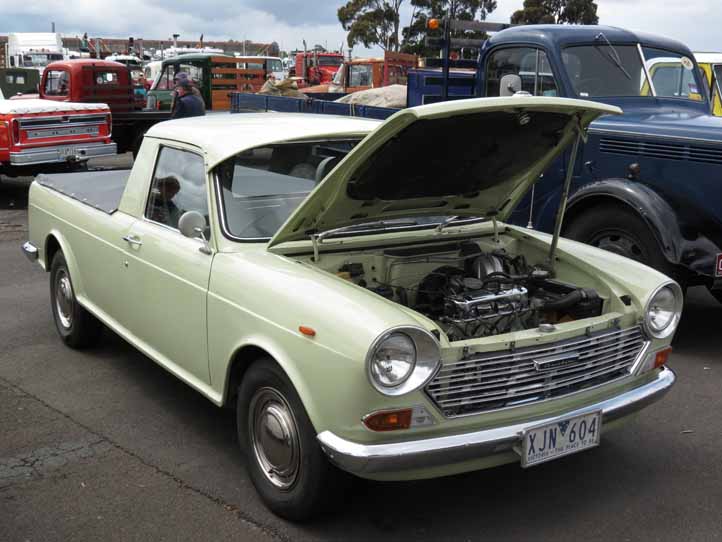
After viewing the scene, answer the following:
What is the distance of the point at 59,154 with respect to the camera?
38.8 feet

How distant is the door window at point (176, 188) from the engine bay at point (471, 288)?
0.83 meters

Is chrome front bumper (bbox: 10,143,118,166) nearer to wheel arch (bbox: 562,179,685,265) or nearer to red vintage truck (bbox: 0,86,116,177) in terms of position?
red vintage truck (bbox: 0,86,116,177)

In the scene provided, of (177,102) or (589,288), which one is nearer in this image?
(589,288)

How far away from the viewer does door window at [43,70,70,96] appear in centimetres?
1456

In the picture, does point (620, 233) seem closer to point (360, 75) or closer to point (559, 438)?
point (559, 438)

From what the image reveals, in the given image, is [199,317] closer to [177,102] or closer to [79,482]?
[79,482]

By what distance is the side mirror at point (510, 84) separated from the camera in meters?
6.59

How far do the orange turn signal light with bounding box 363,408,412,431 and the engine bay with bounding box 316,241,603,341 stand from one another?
677 mm

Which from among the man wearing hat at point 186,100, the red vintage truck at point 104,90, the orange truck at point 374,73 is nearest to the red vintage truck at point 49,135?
the man wearing hat at point 186,100

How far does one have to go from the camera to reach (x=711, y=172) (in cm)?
567

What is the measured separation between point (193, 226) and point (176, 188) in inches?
24.8

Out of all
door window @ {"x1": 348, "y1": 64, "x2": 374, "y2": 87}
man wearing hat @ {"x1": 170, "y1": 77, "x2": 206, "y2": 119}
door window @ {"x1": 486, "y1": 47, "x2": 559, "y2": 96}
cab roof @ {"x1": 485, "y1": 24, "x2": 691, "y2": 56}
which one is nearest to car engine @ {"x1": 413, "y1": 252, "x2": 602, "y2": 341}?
door window @ {"x1": 486, "y1": 47, "x2": 559, "y2": 96}

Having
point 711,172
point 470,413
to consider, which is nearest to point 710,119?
point 711,172

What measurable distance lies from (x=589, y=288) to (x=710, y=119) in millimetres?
3180
